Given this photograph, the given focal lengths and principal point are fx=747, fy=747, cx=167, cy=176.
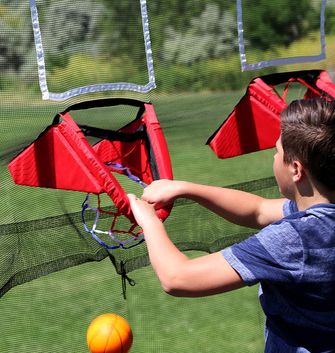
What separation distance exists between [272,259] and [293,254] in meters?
0.05

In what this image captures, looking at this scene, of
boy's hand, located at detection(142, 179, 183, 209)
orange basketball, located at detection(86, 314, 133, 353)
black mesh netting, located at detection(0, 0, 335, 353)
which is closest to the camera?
boy's hand, located at detection(142, 179, 183, 209)

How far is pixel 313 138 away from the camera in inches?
72.8

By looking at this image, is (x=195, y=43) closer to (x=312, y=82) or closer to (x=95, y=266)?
(x=312, y=82)

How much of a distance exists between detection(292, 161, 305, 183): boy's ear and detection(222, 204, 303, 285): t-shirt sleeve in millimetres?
132

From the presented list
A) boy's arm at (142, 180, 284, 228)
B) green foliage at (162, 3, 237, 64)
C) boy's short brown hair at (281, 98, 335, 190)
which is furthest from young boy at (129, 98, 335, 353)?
green foliage at (162, 3, 237, 64)

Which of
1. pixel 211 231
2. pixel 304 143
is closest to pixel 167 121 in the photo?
pixel 211 231

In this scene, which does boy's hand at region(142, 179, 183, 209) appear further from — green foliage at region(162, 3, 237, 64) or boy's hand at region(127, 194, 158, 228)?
green foliage at region(162, 3, 237, 64)

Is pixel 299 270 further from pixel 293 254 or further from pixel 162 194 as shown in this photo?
pixel 162 194

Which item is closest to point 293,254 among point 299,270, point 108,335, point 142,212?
point 299,270

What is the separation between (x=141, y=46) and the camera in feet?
10.8

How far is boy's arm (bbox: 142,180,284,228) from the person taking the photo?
6.93ft

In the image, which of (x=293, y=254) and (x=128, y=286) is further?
(x=128, y=286)

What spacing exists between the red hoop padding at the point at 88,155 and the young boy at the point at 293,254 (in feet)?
2.03

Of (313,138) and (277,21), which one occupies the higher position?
(313,138)
